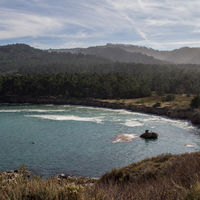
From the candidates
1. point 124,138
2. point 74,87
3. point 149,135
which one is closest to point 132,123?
point 149,135

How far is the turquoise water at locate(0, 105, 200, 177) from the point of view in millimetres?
39094

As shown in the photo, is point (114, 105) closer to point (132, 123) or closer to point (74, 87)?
point (74, 87)

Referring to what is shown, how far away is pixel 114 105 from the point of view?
348 ft

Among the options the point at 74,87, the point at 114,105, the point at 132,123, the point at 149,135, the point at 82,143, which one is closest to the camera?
the point at 82,143

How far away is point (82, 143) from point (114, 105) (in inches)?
2203

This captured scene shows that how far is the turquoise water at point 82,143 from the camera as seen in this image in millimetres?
39094

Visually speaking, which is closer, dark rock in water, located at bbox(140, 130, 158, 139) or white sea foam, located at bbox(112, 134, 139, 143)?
white sea foam, located at bbox(112, 134, 139, 143)

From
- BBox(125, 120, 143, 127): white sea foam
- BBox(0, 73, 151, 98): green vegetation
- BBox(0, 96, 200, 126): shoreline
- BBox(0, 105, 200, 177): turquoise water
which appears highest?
BBox(0, 73, 151, 98): green vegetation

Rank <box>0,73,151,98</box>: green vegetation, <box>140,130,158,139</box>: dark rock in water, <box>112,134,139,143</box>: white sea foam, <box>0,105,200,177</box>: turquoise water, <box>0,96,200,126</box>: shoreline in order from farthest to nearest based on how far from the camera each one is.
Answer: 1. <box>0,73,151,98</box>: green vegetation
2. <box>0,96,200,126</box>: shoreline
3. <box>140,130,158,139</box>: dark rock in water
4. <box>112,134,139,143</box>: white sea foam
5. <box>0,105,200,177</box>: turquoise water

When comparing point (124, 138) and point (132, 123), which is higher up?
point (132, 123)

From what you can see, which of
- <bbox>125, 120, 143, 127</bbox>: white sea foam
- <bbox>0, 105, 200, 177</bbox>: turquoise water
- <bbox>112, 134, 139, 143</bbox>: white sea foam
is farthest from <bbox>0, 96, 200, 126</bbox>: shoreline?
<bbox>112, 134, 139, 143</bbox>: white sea foam

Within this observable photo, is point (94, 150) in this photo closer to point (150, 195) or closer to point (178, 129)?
point (178, 129)

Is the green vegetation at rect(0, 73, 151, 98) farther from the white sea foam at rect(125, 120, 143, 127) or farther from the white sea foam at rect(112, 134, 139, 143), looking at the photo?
the white sea foam at rect(112, 134, 139, 143)

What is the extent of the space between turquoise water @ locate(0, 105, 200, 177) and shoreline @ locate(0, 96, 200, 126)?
5204mm
